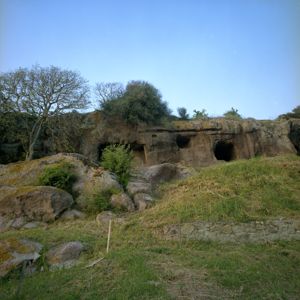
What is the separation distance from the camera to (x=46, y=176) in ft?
44.6

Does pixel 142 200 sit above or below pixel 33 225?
above

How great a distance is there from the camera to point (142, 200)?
13.2 meters

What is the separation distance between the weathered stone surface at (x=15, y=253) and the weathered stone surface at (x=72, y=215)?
3591 millimetres

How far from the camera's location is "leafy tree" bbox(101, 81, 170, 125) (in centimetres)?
2195

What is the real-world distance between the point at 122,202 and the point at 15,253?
17.7 feet

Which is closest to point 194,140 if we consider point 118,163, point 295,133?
point 295,133

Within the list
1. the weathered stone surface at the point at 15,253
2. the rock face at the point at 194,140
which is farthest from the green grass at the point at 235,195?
the rock face at the point at 194,140

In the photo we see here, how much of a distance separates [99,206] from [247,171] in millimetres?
6427

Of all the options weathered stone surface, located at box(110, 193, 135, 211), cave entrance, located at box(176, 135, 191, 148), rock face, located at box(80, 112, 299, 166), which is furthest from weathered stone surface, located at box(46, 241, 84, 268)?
cave entrance, located at box(176, 135, 191, 148)

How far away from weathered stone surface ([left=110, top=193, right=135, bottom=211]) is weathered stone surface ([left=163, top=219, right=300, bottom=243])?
2.57 meters

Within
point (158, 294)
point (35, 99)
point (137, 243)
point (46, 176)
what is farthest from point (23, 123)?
point (158, 294)

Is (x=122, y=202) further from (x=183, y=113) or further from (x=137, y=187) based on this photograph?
(x=183, y=113)

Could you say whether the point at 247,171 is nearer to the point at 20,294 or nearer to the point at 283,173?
the point at 283,173

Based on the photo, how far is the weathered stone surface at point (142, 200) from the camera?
12.9m
